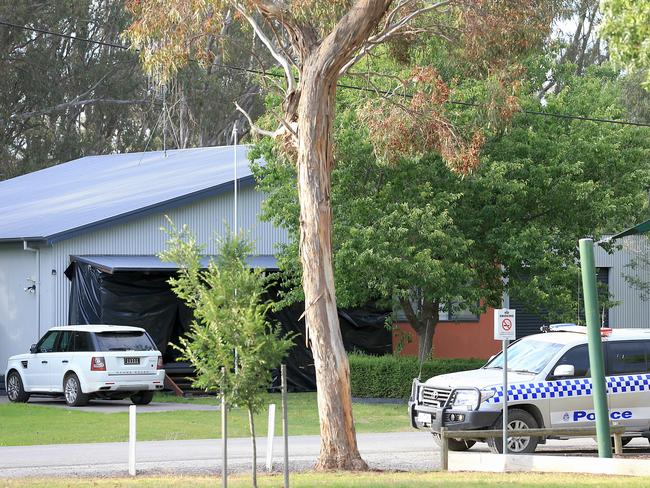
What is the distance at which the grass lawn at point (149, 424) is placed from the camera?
21.0m

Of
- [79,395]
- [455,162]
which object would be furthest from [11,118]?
[455,162]

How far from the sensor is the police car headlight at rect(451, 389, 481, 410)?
1760 centimetres

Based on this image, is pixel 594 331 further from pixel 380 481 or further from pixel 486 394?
pixel 486 394

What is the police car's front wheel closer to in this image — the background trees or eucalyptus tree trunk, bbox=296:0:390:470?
eucalyptus tree trunk, bbox=296:0:390:470

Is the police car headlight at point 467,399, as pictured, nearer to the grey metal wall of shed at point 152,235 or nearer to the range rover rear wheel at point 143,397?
the range rover rear wheel at point 143,397

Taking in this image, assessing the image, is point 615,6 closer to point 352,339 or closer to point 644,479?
point 644,479

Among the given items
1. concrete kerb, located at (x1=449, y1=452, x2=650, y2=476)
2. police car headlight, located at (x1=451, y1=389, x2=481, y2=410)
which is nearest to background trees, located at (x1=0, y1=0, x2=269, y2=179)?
police car headlight, located at (x1=451, y1=389, x2=481, y2=410)

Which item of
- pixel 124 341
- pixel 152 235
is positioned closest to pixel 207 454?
pixel 124 341

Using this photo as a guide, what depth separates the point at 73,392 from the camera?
86.2 feet

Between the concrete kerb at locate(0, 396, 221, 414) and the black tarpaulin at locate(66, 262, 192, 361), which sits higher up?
the black tarpaulin at locate(66, 262, 192, 361)

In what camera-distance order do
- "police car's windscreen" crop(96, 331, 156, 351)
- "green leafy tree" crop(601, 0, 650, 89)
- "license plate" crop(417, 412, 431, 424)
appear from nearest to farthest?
"green leafy tree" crop(601, 0, 650, 89) < "license plate" crop(417, 412, 431, 424) < "police car's windscreen" crop(96, 331, 156, 351)

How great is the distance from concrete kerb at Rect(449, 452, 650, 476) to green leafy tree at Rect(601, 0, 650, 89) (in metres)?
4.23

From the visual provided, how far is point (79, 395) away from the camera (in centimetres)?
2606

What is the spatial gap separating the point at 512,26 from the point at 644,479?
760 cm
